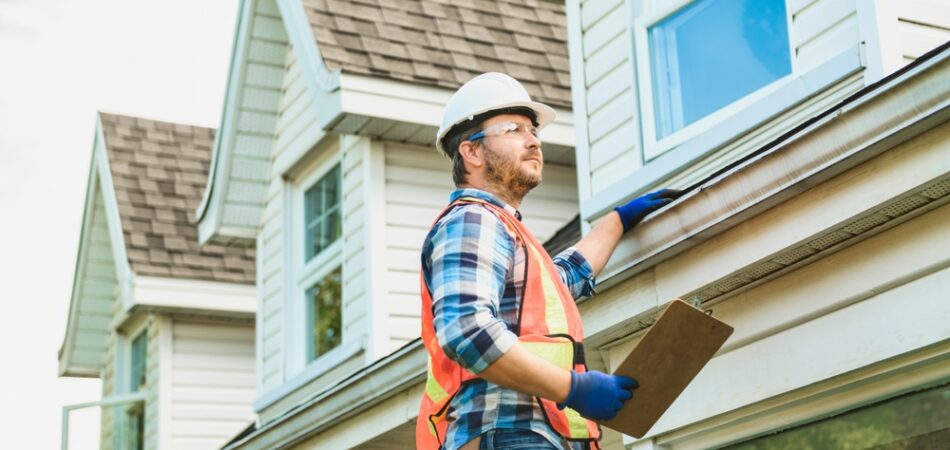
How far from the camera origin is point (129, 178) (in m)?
15.7

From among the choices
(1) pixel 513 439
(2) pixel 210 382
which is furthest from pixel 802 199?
(2) pixel 210 382

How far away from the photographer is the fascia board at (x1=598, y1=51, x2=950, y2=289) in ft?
13.9

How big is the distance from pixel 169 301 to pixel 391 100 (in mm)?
5387

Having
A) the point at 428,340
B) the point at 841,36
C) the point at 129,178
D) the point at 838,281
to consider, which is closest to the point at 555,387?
the point at 428,340

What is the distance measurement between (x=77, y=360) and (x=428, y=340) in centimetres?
1375

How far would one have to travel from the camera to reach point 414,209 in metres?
10.4

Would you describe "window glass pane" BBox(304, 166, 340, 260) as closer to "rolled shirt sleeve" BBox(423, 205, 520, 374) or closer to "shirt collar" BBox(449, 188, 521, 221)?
"shirt collar" BBox(449, 188, 521, 221)

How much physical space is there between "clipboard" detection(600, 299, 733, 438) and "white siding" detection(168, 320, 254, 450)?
1110 centimetres

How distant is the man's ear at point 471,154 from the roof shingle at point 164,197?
1045 cm

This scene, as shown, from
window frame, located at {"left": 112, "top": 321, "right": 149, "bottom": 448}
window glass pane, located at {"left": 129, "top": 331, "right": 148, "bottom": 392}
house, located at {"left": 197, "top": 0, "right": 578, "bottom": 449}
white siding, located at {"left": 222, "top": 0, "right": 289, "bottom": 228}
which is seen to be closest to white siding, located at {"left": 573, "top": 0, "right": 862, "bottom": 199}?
house, located at {"left": 197, "top": 0, "right": 578, "bottom": 449}

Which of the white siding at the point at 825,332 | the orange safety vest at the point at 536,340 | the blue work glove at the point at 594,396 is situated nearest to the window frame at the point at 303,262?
the white siding at the point at 825,332

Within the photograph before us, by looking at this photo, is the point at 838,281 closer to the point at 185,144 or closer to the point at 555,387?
the point at 555,387

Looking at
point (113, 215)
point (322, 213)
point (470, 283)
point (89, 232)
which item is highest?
point (89, 232)

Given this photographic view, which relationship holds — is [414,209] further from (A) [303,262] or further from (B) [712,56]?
(B) [712,56]
